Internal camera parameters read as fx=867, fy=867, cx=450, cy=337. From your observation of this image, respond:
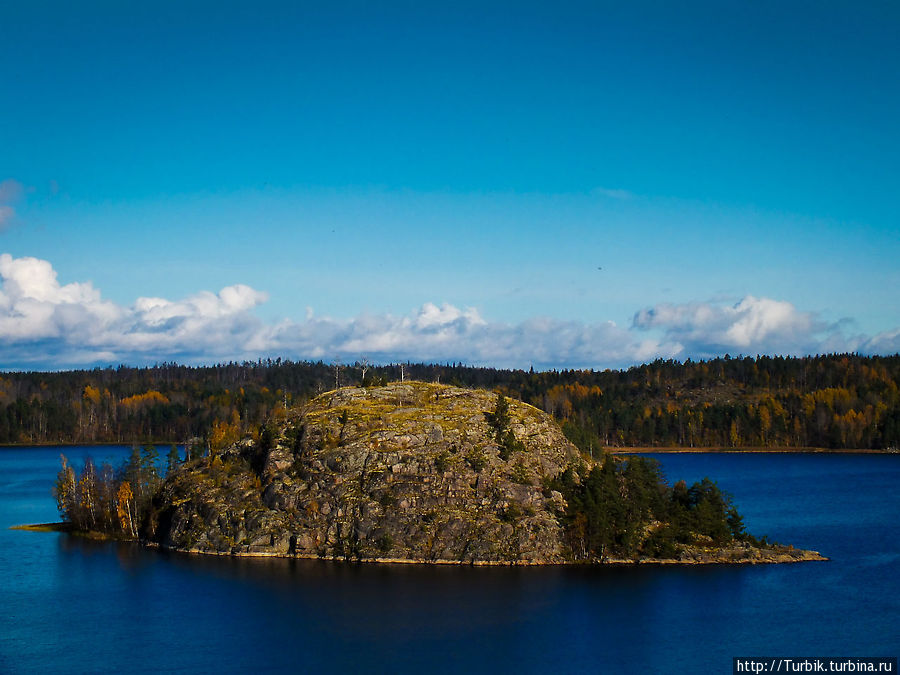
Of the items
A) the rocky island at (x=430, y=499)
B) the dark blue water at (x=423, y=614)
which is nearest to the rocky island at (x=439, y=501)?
the rocky island at (x=430, y=499)

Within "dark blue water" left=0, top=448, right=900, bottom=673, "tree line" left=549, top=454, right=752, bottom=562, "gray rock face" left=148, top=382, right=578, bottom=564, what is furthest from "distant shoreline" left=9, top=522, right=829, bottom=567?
"dark blue water" left=0, top=448, right=900, bottom=673

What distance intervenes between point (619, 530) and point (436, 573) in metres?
20.1

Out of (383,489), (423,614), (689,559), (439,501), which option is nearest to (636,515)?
(689,559)

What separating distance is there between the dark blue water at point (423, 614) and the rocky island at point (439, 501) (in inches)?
133

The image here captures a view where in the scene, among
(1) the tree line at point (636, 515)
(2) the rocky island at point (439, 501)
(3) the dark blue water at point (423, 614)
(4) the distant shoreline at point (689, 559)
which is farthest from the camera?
(1) the tree line at point (636, 515)

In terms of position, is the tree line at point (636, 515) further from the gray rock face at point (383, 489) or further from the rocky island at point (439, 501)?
the gray rock face at point (383, 489)

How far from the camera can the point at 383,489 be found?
299 feet

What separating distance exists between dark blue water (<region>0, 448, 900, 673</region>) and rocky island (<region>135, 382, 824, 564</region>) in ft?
11.1

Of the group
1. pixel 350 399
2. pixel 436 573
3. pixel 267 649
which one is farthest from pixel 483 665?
pixel 350 399

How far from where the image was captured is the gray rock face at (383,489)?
87688mm

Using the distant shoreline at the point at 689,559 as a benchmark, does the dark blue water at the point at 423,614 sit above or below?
below

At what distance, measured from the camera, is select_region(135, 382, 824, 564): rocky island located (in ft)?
287

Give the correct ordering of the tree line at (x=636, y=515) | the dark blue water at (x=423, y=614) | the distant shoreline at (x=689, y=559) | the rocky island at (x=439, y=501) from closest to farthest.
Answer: the dark blue water at (x=423, y=614) → the distant shoreline at (x=689, y=559) → the rocky island at (x=439, y=501) → the tree line at (x=636, y=515)

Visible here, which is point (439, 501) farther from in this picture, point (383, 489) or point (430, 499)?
point (383, 489)
